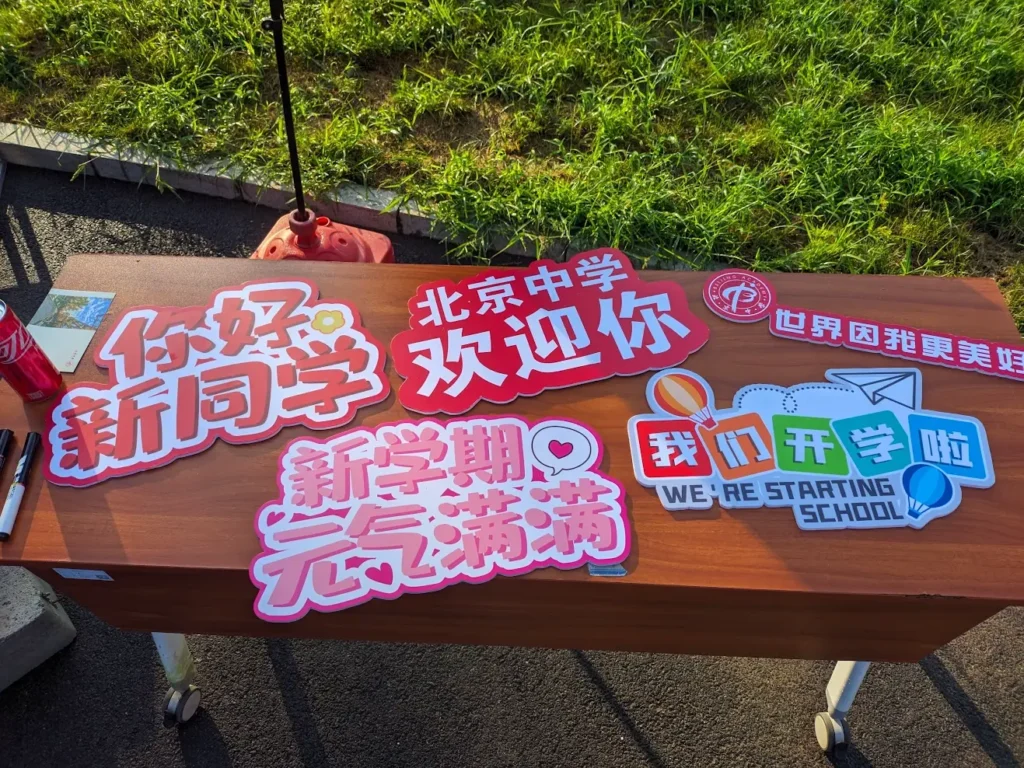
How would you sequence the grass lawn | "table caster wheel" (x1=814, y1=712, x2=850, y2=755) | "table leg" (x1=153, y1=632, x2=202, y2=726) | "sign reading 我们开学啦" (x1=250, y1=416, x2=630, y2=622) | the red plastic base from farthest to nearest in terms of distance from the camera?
the grass lawn
the red plastic base
"table caster wheel" (x1=814, y1=712, x2=850, y2=755)
"table leg" (x1=153, y1=632, x2=202, y2=726)
"sign reading 我们开学啦" (x1=250, y1=416, x2=630, y2=622)

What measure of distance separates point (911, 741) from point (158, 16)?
401cm

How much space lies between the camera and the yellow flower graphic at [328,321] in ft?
5.57

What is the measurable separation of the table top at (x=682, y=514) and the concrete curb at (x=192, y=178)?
1.30 m

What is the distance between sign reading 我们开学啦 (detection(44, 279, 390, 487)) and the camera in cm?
149

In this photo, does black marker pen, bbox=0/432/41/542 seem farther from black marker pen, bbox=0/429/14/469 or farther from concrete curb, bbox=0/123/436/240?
concrete curb, bbox=0/123/436/240

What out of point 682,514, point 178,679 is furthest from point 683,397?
point 178,679

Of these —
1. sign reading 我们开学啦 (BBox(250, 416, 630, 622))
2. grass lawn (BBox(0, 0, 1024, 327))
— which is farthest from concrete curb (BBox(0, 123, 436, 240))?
sign reading 我们开学啦 (BBox(250, 416, 630, 622))

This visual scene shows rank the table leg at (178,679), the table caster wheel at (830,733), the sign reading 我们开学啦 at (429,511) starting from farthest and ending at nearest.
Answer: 1. the table caster wheel at (830,733)
2. the table leg at (178,679)
3. the sign reading 我们开学啦 at (429,511)

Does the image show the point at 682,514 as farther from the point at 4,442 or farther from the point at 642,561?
the point at 4,442

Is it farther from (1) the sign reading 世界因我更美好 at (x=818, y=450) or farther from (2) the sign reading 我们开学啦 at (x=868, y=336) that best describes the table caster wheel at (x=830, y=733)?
(2) the sign reading 我们开学啦 at (x=868, y=336)

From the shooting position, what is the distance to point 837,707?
189 cm

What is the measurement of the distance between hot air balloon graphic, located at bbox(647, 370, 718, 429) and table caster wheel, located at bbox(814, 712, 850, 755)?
95cm

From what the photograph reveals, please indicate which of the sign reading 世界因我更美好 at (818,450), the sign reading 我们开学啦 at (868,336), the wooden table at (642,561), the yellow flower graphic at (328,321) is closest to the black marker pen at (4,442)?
the wooden table at (642,561)

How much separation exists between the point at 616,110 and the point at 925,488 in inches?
86.7
